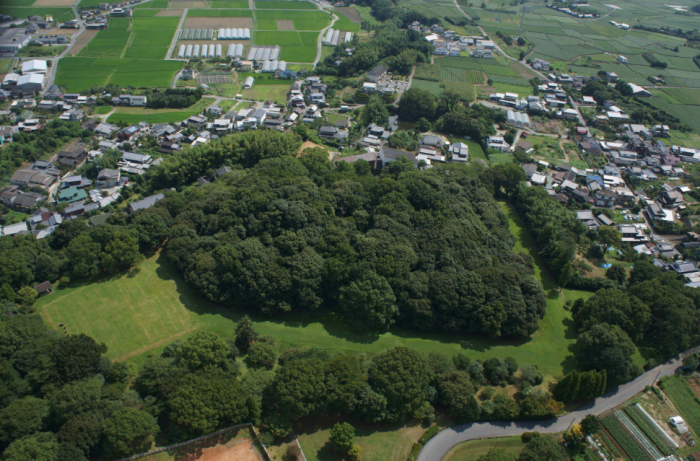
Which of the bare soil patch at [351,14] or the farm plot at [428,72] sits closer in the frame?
the farm plot at [428,72]

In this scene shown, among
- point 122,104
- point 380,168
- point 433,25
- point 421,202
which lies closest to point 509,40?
point 433,25

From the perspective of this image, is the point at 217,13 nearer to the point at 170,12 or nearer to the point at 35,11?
the point at 170,12

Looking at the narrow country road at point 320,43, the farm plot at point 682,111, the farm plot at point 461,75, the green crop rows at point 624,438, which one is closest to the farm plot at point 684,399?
the green crop rows at point 624,438

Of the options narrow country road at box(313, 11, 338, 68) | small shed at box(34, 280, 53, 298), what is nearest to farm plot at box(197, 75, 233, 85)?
narrow country road at box(313, 11, 338, 68)

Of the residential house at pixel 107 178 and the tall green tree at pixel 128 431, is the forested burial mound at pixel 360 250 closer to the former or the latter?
the tall green tree at pixel 128 431

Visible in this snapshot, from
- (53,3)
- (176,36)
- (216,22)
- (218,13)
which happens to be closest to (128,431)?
(176,36)
